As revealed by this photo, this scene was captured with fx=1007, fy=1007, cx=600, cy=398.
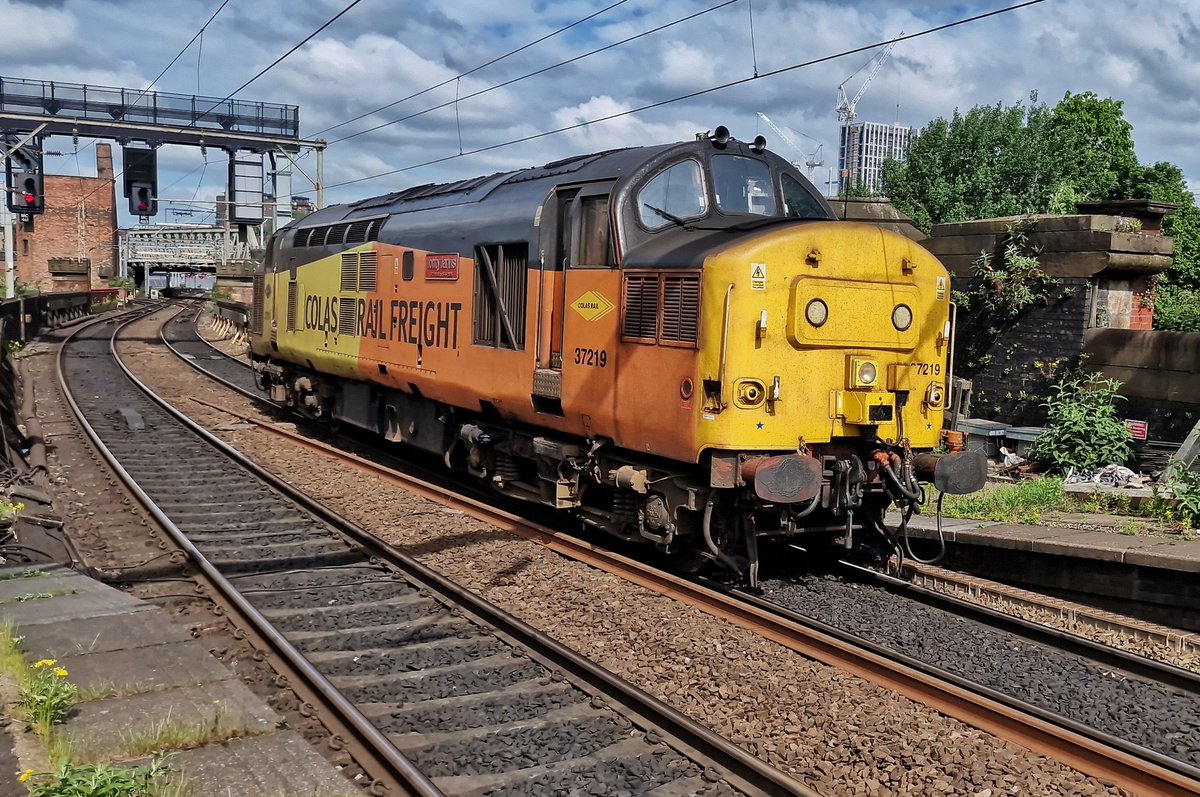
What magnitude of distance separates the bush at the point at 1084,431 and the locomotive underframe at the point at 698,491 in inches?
155

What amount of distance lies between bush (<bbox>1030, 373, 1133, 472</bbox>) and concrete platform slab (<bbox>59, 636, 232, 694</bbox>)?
32.5ft

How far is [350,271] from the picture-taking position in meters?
14.3

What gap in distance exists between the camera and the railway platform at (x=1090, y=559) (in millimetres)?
8258

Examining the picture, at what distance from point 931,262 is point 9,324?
27.5m

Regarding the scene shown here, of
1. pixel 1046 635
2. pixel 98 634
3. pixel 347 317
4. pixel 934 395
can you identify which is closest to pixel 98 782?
pixel 98 634

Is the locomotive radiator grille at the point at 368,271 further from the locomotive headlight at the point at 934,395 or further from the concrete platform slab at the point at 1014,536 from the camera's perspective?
the concrete platform slab at the point at 1014,536

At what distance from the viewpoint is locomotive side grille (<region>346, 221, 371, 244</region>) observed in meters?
14.1

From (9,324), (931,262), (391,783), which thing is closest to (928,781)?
(391,783)

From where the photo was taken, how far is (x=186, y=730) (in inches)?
204

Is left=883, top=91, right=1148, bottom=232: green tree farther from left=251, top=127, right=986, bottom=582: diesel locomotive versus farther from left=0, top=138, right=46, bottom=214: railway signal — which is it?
left=0, top=138, right=46, bottom=214: railway signal

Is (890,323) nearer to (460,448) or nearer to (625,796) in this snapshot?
(625,796)

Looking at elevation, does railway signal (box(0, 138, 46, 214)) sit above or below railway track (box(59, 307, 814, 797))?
above

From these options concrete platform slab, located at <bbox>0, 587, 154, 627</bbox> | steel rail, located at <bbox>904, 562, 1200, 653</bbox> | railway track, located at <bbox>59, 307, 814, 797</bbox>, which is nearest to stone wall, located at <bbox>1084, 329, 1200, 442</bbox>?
steel rail, located at <bbox>904, 562, 1200, 653</bbox>

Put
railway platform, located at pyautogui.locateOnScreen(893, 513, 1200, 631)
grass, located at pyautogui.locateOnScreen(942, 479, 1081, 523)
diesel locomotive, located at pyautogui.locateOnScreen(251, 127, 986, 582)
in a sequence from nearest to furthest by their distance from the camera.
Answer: diesel locomotive, located at pyautogui.locateOnScreen(251, 127, 986, 582), railway platform, located at pyautogui.locateOnScreen(893, 513, 1200, 631), grass, located at pyautogui.locateOnScreen(942, 479, 1081, 523)
